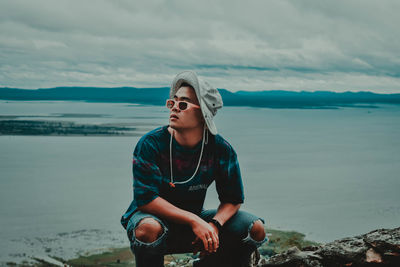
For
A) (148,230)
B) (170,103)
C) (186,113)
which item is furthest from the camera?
(170,103)

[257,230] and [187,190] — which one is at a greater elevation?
[187,190]

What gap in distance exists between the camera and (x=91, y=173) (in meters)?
35.9

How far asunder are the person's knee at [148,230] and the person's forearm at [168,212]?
8cm

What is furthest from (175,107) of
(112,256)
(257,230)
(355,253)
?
(112,256)

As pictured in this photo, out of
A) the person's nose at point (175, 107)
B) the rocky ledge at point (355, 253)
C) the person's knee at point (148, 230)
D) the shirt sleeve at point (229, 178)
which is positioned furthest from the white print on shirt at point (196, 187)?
the rocky ledge at point (355, 253)

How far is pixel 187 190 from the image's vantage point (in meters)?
3.10

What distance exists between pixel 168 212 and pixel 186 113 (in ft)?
2.09

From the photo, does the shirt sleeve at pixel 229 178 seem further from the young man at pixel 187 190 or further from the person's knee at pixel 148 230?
the person's knee at pixel 148 230

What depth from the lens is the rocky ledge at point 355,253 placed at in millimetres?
3131

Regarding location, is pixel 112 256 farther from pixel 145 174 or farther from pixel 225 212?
pixel 145 174

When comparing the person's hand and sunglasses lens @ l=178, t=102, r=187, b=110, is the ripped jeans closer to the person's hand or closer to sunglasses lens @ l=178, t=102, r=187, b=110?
the person's hand

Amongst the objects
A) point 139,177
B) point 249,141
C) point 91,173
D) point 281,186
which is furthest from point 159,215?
point 249,141

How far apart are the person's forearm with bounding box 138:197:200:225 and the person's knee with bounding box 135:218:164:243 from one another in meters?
0.08

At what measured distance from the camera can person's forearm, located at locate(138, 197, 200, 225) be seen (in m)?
2.90
